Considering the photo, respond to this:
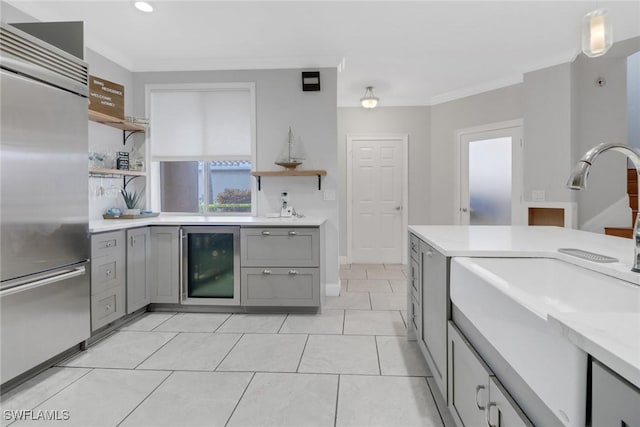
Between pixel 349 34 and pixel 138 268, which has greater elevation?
pixel 349 34

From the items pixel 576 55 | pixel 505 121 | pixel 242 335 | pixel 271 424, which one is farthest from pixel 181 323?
pixel 576 55

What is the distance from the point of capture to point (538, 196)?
4.04 m

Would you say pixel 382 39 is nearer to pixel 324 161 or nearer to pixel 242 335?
pixel 324 161

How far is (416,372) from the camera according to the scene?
217cm

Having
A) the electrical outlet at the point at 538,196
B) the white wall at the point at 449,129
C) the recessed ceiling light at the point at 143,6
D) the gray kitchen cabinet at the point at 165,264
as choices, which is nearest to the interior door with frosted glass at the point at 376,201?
the white wall at the point at 449,129

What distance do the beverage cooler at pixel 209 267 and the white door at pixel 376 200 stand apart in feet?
9.25

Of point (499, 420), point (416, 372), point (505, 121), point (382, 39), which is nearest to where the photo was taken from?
point (499, 420)

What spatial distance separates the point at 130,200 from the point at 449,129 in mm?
4547

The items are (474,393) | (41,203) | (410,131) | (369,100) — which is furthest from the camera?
(410,131)

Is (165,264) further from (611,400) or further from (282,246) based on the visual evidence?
(611,400)

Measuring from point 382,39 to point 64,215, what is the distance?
313 centimetres

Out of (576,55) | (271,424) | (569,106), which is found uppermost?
(576,55)

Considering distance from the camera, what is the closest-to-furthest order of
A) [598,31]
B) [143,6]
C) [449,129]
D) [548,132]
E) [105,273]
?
[598,31] < [105,273] < [143,6] < [548,132] < [449,129]

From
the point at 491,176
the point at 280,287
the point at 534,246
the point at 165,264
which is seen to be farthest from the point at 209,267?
the point at 491,176
